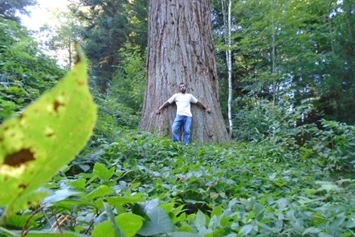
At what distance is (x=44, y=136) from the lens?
0.16 m

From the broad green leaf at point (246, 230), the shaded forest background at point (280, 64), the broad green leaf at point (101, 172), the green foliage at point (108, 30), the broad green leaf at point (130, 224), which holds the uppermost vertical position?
the green foliage at point (108, 30)

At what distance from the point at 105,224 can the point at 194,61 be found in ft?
16.1

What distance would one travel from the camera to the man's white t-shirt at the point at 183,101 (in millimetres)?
4758

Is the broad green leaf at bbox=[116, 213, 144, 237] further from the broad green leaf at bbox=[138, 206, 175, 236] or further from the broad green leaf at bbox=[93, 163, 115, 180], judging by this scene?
the broad green leaf at bbox=[93, 163, 115, 180]

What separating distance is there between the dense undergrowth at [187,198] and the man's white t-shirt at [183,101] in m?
1.45

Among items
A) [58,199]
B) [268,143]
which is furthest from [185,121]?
[58,199]

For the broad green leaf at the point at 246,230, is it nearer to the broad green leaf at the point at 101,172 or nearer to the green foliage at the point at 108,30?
the broad green leaf at the point at 101,172

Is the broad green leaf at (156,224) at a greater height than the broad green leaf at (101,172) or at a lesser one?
lesser

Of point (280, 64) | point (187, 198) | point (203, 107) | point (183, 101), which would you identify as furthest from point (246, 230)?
point (280, 64)

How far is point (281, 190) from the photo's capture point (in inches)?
77.0

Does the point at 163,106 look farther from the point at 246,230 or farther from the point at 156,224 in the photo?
the point at 156,224

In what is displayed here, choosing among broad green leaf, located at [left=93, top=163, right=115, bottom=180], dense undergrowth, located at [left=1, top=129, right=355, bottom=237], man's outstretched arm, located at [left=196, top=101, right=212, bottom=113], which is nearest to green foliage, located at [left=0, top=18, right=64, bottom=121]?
dense undergrowth, located at [left=1, top=129, right=355, bottom=237]

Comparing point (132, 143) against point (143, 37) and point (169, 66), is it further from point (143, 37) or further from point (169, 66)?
point (143, 37)

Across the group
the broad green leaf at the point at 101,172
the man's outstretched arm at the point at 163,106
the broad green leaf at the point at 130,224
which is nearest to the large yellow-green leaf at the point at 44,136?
the broad green leaf at the point at 130,224
